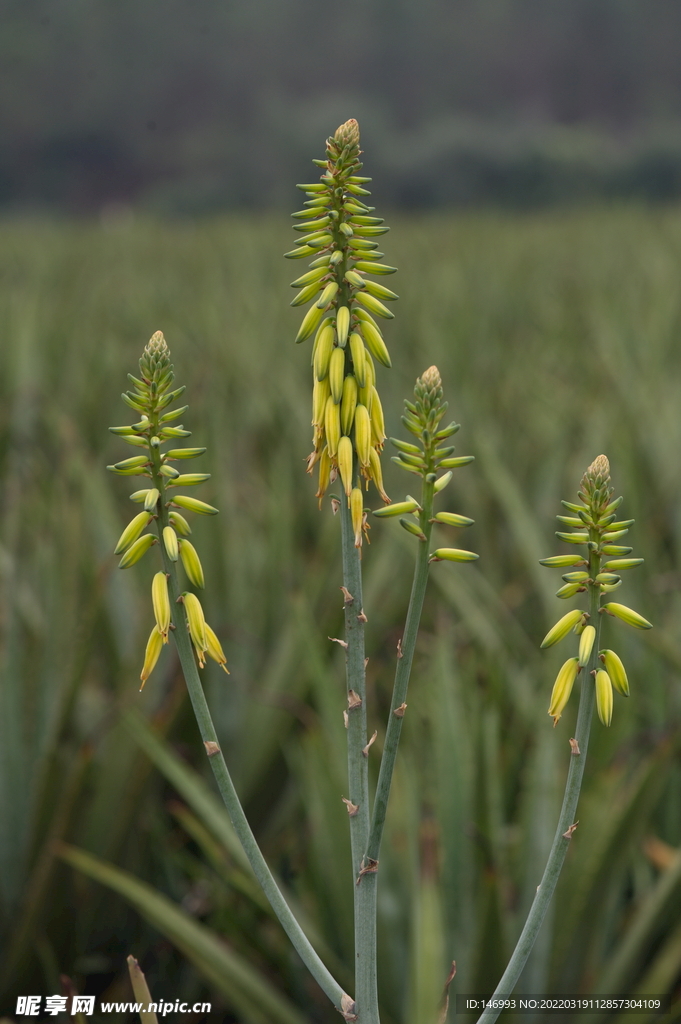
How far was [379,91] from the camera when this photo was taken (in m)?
11.6

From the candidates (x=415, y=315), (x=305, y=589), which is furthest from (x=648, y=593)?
(x=415, y=315)

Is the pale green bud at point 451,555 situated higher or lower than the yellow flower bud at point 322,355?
lower

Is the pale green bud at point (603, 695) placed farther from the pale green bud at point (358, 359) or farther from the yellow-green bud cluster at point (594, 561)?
the pale green bud at point (358, 359)

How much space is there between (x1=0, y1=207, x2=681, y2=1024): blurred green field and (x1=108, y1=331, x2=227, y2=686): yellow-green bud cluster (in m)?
0.56

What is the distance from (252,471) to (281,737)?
105cm

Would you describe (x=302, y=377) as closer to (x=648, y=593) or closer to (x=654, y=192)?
(x=648, y=593)

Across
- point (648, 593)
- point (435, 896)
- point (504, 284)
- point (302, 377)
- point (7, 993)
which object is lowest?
point (7, 993)

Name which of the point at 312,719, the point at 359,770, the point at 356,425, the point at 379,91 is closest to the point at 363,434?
the point at 356,425

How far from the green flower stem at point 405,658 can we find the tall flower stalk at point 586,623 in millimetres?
37

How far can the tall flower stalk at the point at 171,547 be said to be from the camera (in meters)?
0.27

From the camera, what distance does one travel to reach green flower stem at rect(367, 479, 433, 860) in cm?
27

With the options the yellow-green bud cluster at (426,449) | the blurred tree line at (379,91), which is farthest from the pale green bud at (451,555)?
the blurred tree line at (379,91)

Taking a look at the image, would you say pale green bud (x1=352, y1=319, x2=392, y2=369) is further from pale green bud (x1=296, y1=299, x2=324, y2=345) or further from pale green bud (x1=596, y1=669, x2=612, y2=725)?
pale green bud (x1=596, y1=669, x2=612, y2=725)

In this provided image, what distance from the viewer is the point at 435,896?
773mm
